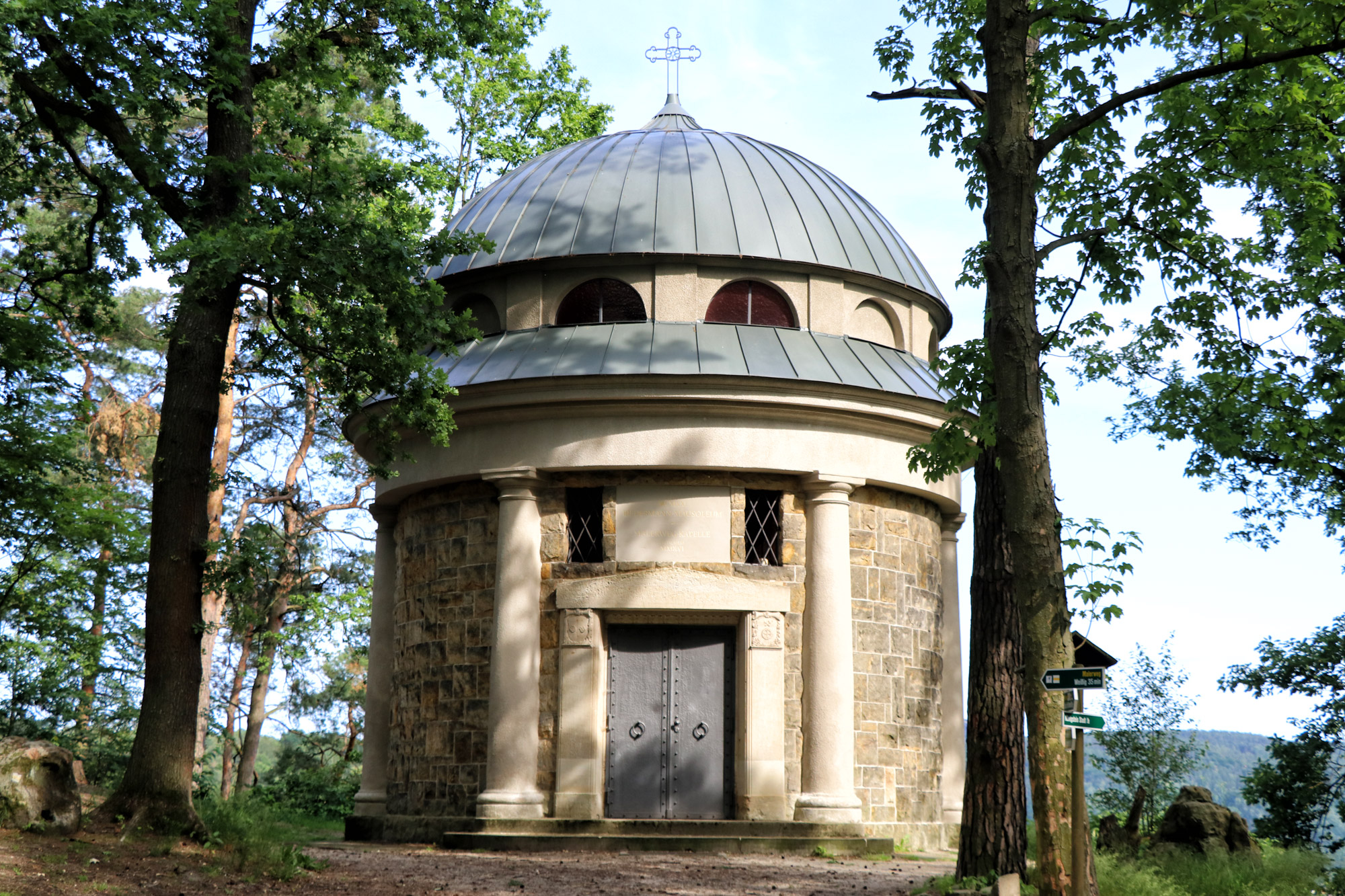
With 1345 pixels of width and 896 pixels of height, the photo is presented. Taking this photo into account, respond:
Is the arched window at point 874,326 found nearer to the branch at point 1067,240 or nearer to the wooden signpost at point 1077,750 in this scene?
the branch at point 1067,240

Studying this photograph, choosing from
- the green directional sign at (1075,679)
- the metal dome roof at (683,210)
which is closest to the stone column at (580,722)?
the metal dome roof at (683,210)

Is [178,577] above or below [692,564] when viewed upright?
below

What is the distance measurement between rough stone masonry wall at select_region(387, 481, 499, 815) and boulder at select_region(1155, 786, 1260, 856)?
7.32 meters

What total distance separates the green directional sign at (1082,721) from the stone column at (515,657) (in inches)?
298

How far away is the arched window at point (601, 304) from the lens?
16.2 m

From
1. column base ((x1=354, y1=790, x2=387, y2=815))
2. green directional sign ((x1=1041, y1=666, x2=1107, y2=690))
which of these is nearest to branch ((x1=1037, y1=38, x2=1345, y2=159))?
green directional sign ((x1=1041, y1=666, x2=1107, y2=690))

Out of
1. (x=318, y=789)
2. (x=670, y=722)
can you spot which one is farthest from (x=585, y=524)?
(x=318, y=789)

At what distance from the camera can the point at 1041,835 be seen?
26.5ft

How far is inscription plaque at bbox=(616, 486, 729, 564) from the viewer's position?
14516 mm

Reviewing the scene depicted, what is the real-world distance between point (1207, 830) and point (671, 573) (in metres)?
5.96

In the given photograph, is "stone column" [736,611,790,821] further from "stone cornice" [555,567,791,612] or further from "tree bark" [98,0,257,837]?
"tree bark" [98,0,257,837]

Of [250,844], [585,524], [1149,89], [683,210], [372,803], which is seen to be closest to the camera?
[1149,89]

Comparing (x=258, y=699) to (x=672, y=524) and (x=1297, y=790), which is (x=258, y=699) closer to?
(x=672, y=524)

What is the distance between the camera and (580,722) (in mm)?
14234
